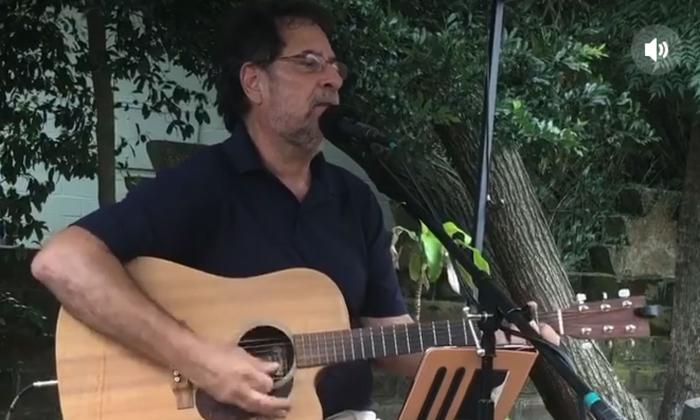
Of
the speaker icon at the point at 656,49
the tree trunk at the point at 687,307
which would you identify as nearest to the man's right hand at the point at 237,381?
the speaker icon at the point at 656,49

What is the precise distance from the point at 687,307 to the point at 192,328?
9.23 feet

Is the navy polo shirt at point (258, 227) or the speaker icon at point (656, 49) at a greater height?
the speaker icon at point (656, 49)

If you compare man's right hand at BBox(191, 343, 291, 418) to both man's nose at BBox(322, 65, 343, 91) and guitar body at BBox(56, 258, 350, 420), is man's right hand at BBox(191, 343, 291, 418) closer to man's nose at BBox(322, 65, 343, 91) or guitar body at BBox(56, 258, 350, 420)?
guitar body at BBox(56, 258, 350, 420)

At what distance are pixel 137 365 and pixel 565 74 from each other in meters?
1.62

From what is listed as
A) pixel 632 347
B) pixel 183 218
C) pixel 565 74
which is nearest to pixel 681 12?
pixel 565 74

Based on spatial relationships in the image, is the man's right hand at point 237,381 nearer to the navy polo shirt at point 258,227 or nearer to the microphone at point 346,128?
the navy polo shirt at point 258,227

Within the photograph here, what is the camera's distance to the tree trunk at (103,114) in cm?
287

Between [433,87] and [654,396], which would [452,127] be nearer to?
[433,87]

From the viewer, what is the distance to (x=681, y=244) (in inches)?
167

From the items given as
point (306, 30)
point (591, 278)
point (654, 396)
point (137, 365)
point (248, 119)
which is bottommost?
point (654, 396)

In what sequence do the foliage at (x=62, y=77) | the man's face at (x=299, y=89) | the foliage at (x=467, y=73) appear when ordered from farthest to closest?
the foliage at (x=62, y=77)
the foliage at (x=467, y=73)
the man's face at (x=299, y=89)

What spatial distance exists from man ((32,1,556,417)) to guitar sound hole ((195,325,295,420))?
0.03m

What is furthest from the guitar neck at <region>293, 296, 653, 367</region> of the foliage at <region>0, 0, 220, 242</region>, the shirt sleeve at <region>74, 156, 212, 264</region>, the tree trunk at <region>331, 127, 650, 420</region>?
the tree trunk at <region>331, 127, 650, 420</region>

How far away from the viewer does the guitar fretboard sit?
195cm
